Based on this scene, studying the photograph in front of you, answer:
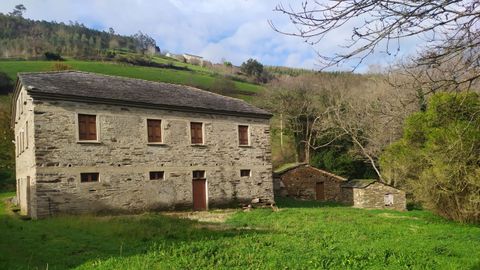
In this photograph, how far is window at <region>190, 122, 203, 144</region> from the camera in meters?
24.5

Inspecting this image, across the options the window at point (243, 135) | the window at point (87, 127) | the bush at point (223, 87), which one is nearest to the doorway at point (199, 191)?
the window at point (243, 135)

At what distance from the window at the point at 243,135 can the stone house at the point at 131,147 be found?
6 centimetres

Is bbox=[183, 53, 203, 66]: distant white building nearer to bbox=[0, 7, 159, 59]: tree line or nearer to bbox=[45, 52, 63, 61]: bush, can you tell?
bbox=[0, 7, 159, 59]: tree line

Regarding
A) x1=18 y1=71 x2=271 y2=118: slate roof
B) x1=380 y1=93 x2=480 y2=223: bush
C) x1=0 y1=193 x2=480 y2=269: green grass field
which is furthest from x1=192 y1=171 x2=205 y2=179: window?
x1=380 y1=93 x2=480 y2=223: bush

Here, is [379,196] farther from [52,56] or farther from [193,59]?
[193,59]

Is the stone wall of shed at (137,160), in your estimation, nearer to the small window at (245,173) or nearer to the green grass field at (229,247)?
the small window at (245,173)

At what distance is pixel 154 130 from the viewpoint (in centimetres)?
2295

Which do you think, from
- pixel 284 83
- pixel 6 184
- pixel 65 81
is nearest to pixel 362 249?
pixel 65 81

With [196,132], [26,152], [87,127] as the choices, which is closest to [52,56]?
[26,152]

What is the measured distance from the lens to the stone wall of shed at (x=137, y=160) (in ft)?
63.0

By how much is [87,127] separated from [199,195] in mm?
7344

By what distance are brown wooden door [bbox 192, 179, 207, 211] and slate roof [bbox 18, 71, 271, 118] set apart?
4197 mm

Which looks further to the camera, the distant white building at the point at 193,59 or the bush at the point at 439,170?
the distant white building at the point at 193,59

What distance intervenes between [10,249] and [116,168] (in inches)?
410
